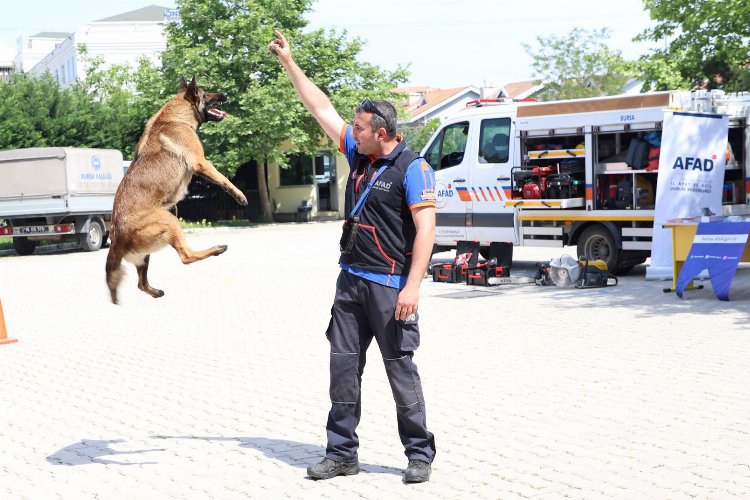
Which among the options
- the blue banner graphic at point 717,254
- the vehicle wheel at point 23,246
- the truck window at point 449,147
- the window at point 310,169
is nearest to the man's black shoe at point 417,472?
the blue banner graphic at point 717,254

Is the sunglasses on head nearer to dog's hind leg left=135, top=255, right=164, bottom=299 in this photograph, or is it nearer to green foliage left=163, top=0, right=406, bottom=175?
dog's hind leg left=135, top=255, right=164, bottom=299

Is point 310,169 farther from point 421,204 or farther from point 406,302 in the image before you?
point 406,302

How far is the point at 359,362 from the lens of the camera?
220 inches

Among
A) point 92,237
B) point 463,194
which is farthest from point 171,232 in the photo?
point 92,237

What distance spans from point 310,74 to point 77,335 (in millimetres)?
30004

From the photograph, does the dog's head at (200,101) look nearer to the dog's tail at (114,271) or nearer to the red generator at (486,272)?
the dog's tail at (114,271)

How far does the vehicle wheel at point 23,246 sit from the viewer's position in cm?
2728

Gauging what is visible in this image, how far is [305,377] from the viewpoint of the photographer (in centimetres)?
856

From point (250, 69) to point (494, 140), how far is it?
24.4 m

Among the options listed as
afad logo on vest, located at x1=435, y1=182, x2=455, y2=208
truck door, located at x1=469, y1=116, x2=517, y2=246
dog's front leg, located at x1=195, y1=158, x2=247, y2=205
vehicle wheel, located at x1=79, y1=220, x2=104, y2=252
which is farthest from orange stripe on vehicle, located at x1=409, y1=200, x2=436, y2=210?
vehicle wheel, located at x1=79, y1=220, x2=104, y2=252

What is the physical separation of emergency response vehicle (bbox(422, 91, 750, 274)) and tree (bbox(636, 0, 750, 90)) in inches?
91.9

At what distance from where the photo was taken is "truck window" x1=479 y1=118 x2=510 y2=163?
54.5 ft

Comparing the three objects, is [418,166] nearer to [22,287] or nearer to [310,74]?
[22,287]

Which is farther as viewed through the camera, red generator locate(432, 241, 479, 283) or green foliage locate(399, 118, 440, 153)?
green foliage locate(399, 118, 440, 153)
